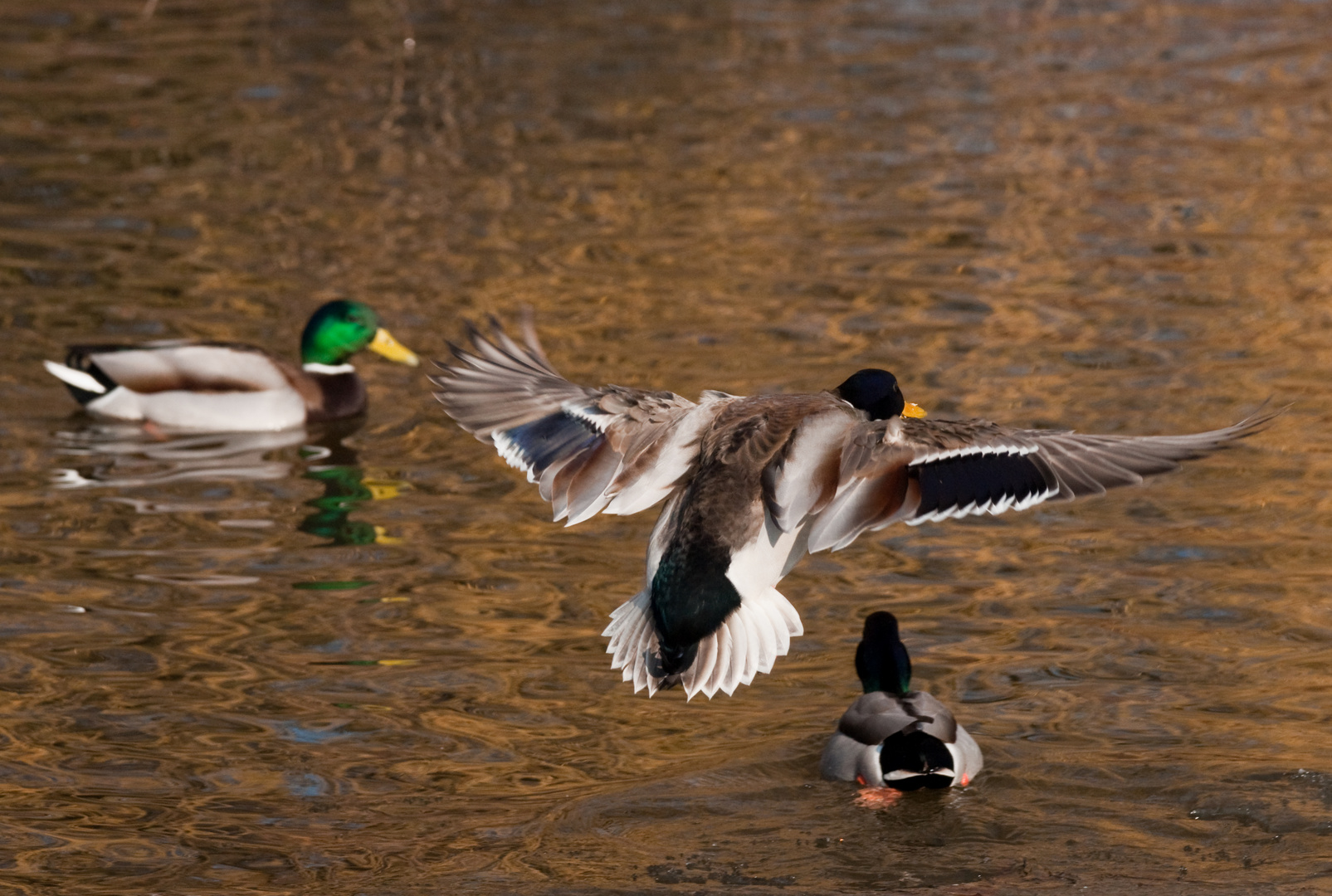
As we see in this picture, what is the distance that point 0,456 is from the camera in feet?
33.7

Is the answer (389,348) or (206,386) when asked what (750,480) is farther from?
(389,348)

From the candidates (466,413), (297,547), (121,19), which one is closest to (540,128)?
(121,19)

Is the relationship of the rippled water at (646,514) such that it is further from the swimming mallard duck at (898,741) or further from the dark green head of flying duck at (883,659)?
the dark green head of flying duck at (883,659)

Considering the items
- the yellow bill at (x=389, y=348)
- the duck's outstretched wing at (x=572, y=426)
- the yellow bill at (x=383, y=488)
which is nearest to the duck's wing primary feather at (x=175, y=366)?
the yellow bill at (x=389, y=348)

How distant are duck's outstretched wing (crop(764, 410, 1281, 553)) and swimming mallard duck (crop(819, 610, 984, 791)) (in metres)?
0.82

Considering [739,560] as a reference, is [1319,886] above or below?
below

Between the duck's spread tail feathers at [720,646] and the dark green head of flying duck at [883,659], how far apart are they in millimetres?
837

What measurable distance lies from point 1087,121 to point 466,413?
11.2 metres

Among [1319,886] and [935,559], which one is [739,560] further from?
[935,559]

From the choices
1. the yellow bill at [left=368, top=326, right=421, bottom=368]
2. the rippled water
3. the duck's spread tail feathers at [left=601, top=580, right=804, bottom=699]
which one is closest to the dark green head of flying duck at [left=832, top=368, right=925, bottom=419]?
the duck's spread tail feathers at [left=601, top=580, right=804, bottom=699]

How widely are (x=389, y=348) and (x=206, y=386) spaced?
1078mm

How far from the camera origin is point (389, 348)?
37.6 ft

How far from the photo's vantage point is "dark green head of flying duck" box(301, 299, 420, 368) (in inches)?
446

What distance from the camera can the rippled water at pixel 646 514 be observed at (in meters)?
6.51
